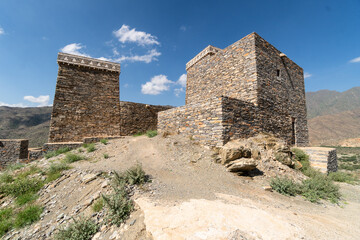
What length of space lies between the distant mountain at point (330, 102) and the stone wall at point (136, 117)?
347 feet

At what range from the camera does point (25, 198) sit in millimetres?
4898

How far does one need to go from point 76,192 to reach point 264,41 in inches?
454

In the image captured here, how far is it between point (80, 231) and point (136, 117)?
10893 millimetres

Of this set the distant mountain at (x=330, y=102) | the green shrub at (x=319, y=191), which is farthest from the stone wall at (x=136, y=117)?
the distant mountain at (x=330, y=102)

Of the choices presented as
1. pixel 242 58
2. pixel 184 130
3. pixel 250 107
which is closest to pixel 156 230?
pixel 184 130

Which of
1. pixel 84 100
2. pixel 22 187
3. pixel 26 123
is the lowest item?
pixel 22 187

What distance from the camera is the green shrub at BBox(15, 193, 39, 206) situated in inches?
189

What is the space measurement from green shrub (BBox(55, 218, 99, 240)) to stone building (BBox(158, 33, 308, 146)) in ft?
16.6

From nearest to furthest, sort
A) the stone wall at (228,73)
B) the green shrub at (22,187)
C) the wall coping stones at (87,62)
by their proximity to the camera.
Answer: the green shrub at (22,187) → the stone wall at (228,73) → the wall coping stones at (87,62)

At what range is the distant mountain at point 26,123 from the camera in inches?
1281

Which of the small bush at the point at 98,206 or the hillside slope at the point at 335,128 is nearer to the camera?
the small bush at the point at 98,206

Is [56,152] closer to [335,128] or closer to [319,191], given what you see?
[319,191]

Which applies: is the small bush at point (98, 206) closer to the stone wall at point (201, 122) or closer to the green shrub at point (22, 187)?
the green shrub at point (22, 187)

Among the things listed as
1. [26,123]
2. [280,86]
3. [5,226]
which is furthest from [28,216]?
[26,123]
